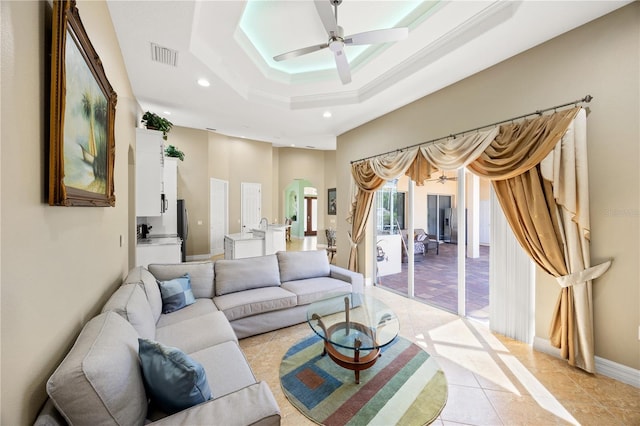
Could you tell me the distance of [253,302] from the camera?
9.11 ft

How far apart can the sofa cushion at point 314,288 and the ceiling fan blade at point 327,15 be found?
2797 mm

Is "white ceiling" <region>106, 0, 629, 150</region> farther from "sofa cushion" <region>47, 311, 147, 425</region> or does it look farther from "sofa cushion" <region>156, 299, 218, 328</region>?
"sofa cushion" <region>156, 299, 218, 328</region>

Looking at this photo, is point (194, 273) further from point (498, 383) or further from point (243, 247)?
point (498, 383)

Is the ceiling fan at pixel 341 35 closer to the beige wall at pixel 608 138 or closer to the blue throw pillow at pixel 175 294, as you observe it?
the beige wall at pixel 608 138

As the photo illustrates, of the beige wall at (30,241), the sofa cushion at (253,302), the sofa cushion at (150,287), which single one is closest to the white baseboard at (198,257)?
the sofa cushion at (253,302)

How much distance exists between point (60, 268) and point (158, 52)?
2.62 m

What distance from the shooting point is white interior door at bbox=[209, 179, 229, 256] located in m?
6.91

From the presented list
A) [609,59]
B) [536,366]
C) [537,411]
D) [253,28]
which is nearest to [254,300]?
[537,411]

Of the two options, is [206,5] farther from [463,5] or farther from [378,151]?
[378,151]

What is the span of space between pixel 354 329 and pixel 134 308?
5.90ft

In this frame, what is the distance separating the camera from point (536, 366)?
7.66 ft

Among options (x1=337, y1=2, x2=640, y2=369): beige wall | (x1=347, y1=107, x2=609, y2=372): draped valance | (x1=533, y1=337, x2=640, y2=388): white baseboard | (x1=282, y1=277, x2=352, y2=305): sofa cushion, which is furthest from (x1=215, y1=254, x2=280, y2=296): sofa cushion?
(x1=533, y1=337, x2=640, y2=388): white baseboard

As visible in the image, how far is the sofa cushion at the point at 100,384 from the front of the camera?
93cm

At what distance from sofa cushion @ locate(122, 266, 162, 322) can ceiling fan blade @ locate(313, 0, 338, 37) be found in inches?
110
